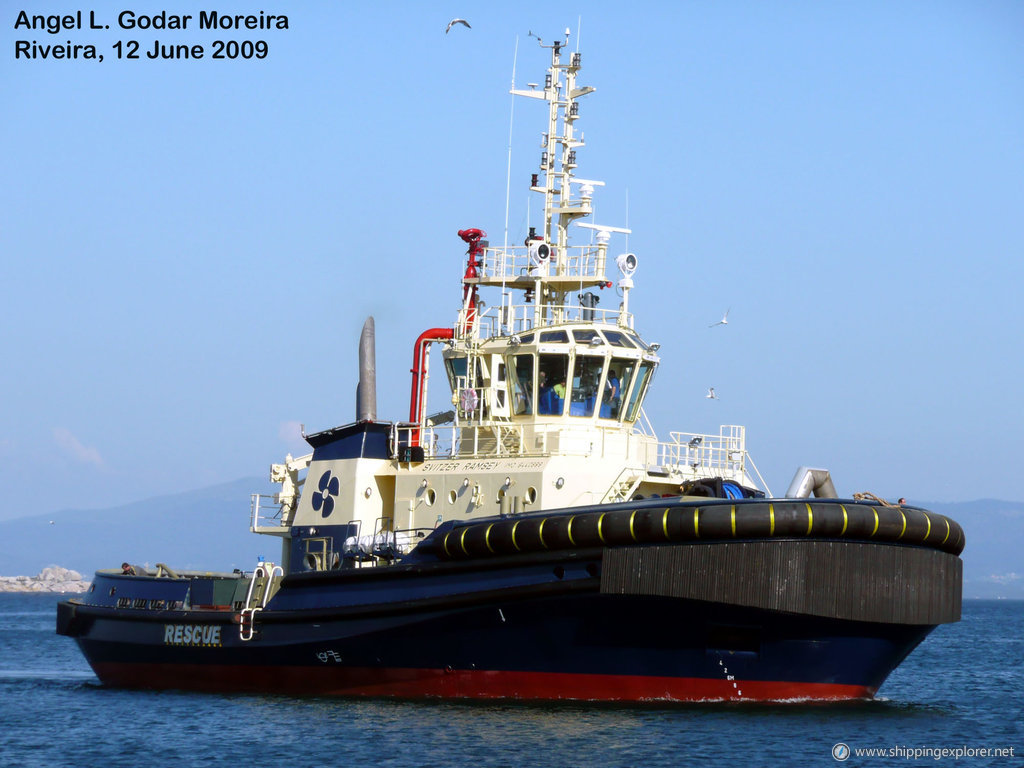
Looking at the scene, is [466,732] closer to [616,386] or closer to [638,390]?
[616,386]

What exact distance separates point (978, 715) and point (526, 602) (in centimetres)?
731

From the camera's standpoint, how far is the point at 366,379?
22094 millimetres

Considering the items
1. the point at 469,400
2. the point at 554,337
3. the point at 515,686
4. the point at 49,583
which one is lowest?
the point at 49,583

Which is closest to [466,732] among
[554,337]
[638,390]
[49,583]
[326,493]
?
[326,493]

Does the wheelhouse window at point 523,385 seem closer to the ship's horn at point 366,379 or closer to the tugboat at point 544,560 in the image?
the tugboat at point 544,560

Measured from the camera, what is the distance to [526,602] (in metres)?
17.1

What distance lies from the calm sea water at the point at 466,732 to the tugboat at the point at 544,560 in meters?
0.48

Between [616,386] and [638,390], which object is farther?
[638,390]

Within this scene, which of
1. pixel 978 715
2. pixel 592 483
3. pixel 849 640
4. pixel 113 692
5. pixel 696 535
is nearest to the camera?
pixel 696 535

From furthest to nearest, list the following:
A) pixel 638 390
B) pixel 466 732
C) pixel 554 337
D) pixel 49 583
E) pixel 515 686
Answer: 1. pixel 49 583
2. pixel 638 390
3. pixel 554 337
4. pixel 515 686
5. pixel 466 732

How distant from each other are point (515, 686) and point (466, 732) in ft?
5.74

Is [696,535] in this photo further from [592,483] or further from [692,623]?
[592,483]

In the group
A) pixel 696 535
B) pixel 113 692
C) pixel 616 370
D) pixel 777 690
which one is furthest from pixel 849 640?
pixel 113 692

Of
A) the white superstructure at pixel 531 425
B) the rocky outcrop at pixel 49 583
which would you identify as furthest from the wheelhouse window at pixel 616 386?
the rocky outcrop at pixel 49 583
